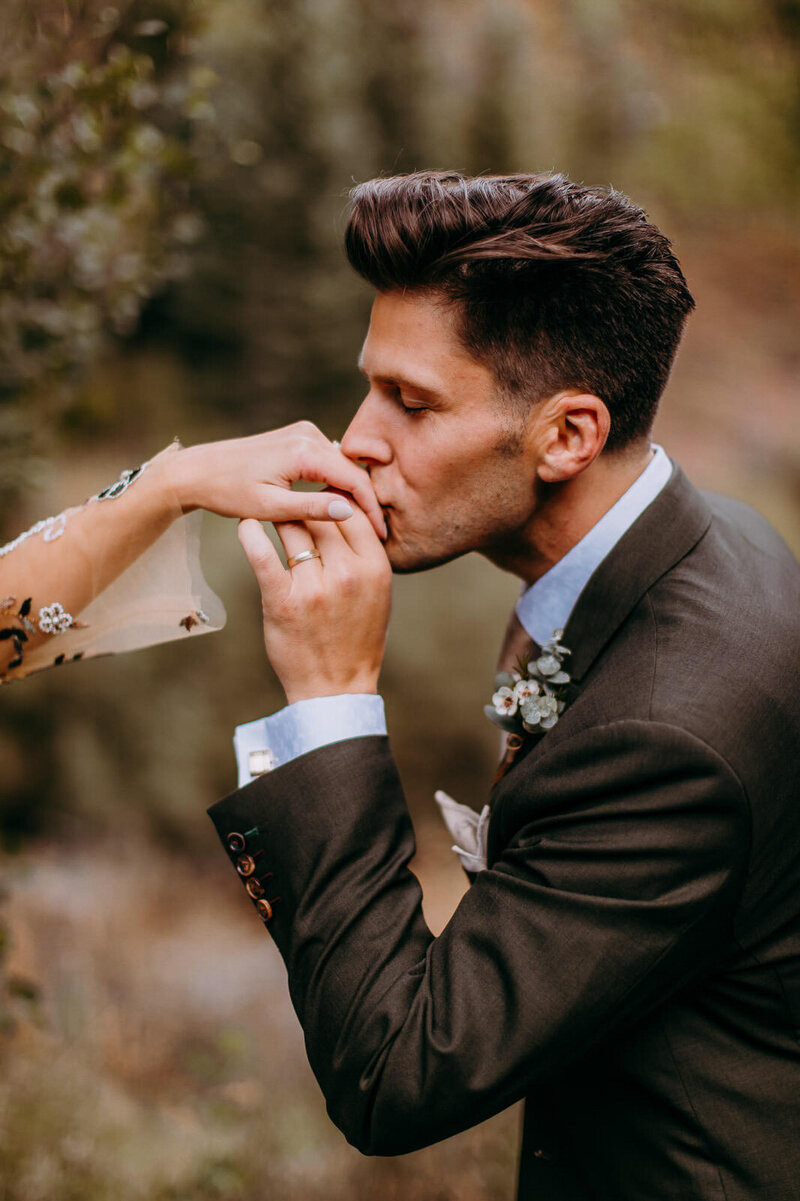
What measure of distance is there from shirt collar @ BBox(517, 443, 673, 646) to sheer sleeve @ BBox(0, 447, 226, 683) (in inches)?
29.7

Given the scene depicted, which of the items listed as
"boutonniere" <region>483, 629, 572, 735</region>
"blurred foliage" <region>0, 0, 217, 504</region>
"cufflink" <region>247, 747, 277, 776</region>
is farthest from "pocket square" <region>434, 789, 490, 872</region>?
"blurred foliage" <region>0, 0, 217, 504</region>

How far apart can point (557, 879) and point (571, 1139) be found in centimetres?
76

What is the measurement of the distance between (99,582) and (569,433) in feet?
3.79

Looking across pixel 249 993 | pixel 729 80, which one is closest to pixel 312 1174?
pixel 249 993

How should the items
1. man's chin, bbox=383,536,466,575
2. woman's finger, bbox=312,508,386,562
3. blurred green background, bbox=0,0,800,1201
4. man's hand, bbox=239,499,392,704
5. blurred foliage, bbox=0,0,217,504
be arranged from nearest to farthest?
man's hand, bbox=239,499,392,704
woman's finger, bbox=312,508,386,562
man's chin, bbox=383,536,466,575
blurred foliage, bbox=0,0,217,504
blurred green background, bbox=0,0,800,1201

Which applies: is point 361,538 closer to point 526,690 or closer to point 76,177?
point 526,690

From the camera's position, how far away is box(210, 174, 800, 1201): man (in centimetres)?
144

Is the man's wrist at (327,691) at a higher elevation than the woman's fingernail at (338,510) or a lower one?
lower

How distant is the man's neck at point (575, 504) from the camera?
2023mm

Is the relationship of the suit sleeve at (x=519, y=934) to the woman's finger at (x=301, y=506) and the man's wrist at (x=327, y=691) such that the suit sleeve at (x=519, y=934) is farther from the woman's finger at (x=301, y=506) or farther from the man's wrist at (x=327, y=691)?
the woman's finger at (x=301, y=506)

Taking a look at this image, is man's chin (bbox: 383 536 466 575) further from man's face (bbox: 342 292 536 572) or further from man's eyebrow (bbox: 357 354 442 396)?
man's eyebrow (bbox: 357 354 442 396)

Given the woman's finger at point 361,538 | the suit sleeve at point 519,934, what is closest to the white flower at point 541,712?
the suit sleeve at point 519,934

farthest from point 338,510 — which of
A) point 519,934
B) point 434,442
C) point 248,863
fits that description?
point 519,934

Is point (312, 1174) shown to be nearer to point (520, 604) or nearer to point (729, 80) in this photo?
point (520, 604)
